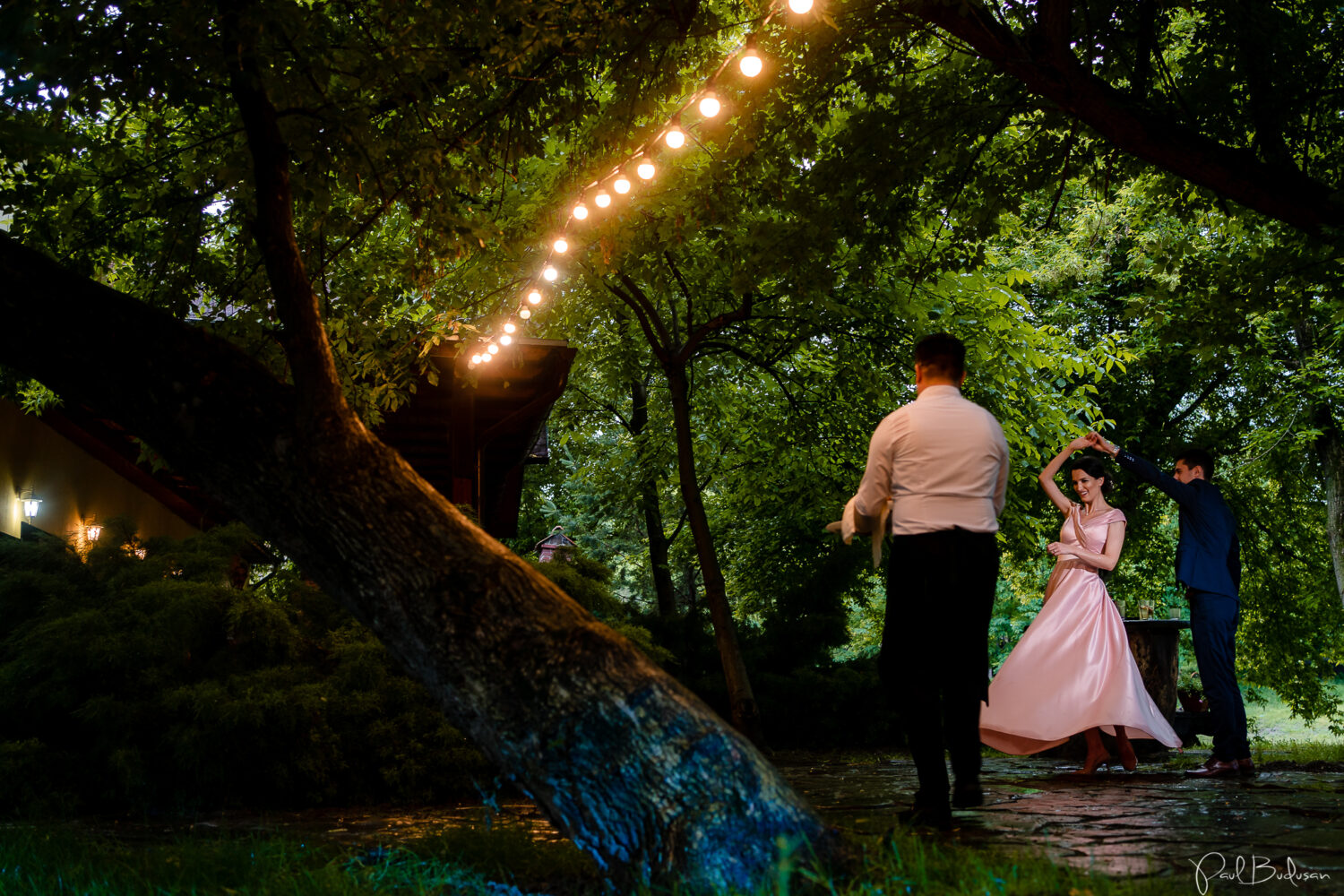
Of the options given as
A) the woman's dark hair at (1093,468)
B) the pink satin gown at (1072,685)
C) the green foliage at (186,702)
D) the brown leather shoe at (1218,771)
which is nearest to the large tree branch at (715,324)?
the woman's dark hair at (1093,468)

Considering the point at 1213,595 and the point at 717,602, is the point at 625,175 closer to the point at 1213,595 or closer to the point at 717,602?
the point at 717,602

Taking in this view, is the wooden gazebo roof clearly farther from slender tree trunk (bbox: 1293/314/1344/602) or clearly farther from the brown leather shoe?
slender tree trunk (bbox: 1293/314/1344/602)

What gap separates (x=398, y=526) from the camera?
134 inches

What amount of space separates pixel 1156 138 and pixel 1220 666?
3408 millimetres

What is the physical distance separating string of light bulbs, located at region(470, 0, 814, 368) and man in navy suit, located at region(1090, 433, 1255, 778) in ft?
11.2

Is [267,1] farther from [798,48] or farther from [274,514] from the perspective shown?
[798,48]

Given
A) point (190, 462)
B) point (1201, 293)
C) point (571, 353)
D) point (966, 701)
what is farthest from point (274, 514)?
point (1201, 293)

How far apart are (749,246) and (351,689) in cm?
520

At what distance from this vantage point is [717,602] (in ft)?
36.0

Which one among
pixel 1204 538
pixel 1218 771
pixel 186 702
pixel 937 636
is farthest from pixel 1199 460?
pixel 186 702

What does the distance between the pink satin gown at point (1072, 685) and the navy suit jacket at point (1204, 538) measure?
58 cm

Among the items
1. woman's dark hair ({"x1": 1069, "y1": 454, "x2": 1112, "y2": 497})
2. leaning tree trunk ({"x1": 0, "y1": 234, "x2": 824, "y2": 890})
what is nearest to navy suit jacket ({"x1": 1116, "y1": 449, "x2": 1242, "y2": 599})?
woman's dark hair ({"x1": 1069, "y1": 454, "x2": 1112, "y2": 497})

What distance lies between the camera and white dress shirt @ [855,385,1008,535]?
4.21 m

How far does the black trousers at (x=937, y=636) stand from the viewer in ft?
13.7
